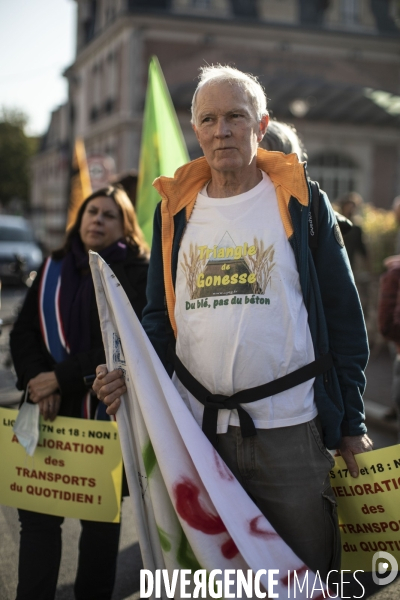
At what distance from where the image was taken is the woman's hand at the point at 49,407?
3205 millimetres

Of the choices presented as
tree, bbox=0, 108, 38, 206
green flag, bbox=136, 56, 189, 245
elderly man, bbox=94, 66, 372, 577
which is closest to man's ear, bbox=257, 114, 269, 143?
elderly man, bbox=94, 66, 372, 577

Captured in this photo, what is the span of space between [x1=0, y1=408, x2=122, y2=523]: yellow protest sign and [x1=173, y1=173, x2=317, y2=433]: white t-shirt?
800mm

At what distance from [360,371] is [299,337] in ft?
0.86

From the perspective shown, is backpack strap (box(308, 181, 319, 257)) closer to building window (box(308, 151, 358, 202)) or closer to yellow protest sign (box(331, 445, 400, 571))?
yellow protest sign (box(331, 445, 400, 571))

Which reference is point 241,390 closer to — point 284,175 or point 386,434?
point 284,175

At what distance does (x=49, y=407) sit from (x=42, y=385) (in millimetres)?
101

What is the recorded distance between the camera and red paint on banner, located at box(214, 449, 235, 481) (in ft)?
7.67

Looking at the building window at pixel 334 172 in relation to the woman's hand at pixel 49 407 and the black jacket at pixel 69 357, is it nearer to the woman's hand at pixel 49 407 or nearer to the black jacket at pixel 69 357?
the black jacket at pixel 69 357

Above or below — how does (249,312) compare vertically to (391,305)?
below

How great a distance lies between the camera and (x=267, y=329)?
7.64 feet

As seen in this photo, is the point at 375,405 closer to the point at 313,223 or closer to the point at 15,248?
the point at 313,223

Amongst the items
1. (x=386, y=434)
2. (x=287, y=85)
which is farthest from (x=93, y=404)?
(x=287, y=85)

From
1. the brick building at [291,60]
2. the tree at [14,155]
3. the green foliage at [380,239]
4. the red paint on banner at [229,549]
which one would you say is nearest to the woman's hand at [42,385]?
the red paint on banner at [229,549]

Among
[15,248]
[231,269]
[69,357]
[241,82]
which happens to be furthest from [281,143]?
[15,248]
